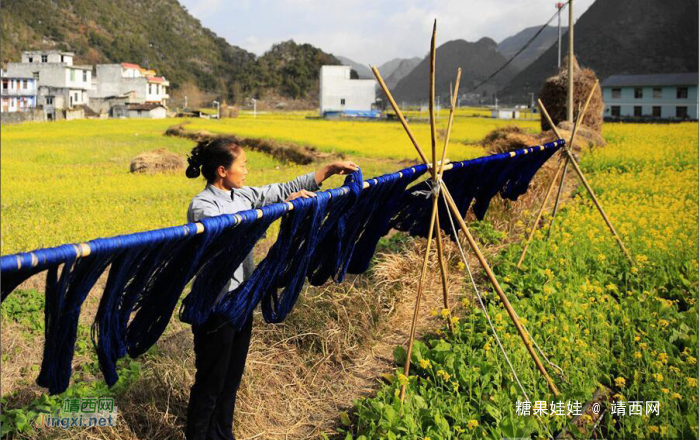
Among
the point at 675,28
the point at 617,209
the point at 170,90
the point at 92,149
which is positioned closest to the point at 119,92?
the point at 170,90

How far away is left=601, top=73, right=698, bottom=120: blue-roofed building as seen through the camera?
42.8 m

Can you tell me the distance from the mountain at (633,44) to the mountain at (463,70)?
19.9 metres

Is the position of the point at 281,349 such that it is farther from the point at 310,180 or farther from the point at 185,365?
the point at 310,180

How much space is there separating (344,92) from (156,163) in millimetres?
47689

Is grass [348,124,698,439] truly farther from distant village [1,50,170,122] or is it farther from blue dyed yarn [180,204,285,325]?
distant village [1,50,170,122]

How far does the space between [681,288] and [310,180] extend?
3776 mm

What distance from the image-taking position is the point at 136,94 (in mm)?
58500

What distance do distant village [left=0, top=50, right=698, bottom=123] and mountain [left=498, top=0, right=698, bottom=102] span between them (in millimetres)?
31982

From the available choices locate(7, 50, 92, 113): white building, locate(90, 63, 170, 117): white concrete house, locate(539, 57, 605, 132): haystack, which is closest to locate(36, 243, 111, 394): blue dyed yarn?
locate(539, 57, 605, 132): haystack

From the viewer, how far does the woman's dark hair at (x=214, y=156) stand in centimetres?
313

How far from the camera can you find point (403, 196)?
164 inches

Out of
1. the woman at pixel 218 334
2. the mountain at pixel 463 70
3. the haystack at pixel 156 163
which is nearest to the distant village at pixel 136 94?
the haystack at pixel 156 163

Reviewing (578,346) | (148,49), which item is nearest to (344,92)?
(148,49)

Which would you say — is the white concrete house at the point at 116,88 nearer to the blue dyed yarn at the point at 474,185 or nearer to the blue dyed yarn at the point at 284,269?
the blue dyed yarn at the point at 474,185
